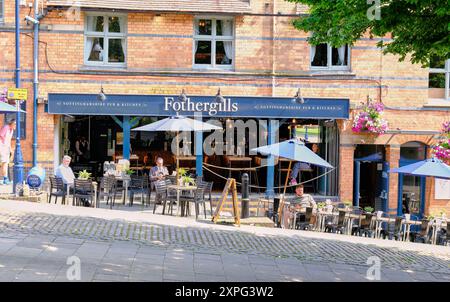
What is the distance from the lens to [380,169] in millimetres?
19906

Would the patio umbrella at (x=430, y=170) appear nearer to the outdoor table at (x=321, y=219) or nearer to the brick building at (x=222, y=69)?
the outdoor table at (x=321, y=219)

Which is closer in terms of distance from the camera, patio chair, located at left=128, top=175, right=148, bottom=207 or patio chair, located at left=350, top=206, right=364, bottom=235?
patio chair, located at left=350, top=206, right=364, bottom=235

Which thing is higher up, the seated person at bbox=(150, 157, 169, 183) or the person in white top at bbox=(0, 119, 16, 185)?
the person in white top at bbox=(0, 119, 16, 185)

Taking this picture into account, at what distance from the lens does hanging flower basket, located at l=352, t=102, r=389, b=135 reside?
1888 cm

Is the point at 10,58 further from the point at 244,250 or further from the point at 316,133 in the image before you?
the point at 244,250

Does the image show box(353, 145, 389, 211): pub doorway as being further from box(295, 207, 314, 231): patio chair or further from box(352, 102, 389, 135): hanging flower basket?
box(295, 207, 314, 231): patio chair

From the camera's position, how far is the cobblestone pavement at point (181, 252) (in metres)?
8.34

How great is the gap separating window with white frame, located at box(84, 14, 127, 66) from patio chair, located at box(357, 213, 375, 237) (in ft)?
28.1

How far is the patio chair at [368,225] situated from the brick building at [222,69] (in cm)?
352

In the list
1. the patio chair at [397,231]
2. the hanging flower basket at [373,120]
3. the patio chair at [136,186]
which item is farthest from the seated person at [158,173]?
the patio chair at [397,231]

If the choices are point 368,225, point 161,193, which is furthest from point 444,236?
point 161,193

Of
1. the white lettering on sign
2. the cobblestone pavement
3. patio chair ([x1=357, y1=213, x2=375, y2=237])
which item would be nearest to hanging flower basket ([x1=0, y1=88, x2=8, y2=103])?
the white lettering on sign

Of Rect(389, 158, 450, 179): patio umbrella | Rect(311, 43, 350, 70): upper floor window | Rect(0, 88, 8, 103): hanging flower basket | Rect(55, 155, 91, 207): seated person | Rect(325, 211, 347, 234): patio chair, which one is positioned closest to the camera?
Rect(325, 211, 347, 234): patio chair

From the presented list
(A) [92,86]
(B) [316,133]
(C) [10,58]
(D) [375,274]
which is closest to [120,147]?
(A) [92,86]
